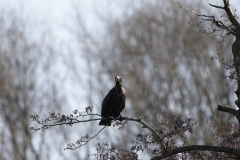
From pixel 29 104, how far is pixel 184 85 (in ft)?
19.8

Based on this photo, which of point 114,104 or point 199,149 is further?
point 114,104

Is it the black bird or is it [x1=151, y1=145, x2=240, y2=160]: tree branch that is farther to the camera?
the black bird

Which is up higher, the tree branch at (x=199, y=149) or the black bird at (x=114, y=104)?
the black bird at (x=114, y=104)

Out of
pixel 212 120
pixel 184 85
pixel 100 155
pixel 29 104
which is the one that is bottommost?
pixel 100 155

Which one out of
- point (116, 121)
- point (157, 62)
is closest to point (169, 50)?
point (157, 62)

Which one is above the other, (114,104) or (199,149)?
(114,104)

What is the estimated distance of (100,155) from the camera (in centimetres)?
995

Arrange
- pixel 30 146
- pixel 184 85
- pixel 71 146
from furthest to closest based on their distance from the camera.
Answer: pixel 30 146, pixel 184 85, pixel 71 146

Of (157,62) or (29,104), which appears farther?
(29,104)

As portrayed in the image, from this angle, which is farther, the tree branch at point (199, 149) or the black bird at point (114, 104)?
the black bird at point (114, 104)

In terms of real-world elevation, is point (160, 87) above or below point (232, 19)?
above

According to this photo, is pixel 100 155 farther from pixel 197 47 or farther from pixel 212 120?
pixel 197 47

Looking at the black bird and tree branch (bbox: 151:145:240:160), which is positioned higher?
the black bird

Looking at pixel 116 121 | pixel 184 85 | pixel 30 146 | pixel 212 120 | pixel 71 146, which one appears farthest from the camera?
pixel 30 146
